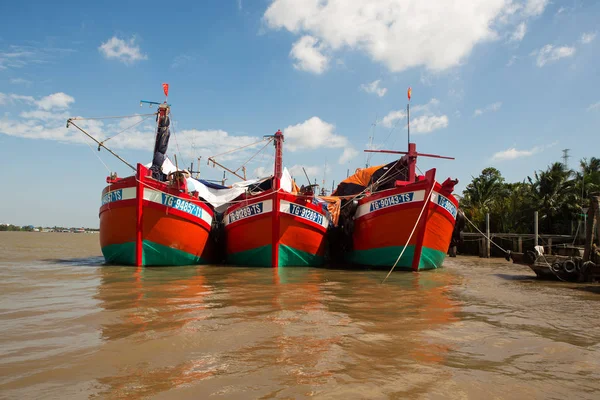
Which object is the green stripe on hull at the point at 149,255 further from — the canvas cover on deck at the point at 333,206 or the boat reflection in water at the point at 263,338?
the canvas cover on deck at the point at 333,206

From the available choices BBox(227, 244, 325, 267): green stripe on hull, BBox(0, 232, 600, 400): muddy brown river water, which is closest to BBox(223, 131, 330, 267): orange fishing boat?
BBox(227, 244, 325, 267): green stripe on hull

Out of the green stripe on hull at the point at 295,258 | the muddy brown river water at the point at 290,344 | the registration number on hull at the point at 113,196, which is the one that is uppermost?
the registration number on hull at the point at 113,196

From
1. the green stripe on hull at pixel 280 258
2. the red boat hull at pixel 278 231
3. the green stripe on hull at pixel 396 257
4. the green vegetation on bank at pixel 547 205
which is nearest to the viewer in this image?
the green stripe on hull at pixel 396 257

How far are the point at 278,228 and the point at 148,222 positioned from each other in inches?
165

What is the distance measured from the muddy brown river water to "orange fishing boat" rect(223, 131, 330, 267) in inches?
212

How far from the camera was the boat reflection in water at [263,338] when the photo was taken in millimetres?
3369

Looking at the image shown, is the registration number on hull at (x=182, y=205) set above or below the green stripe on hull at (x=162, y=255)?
above

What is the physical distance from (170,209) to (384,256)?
7.31m

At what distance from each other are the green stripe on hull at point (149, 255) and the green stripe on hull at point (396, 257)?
6.32 meters

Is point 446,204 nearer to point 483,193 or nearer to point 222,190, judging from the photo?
point 222,190

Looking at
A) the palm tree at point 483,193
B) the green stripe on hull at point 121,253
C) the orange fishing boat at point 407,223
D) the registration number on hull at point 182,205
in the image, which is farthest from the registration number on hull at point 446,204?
the palm tree at point 483,193

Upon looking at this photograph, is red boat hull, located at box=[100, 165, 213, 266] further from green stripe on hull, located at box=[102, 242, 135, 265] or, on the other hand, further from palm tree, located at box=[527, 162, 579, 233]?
palm tree, located at box=[527, 162, 579, 233]

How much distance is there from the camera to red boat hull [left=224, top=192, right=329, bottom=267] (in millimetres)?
13828

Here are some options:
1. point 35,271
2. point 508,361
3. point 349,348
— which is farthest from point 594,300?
point 35,271
